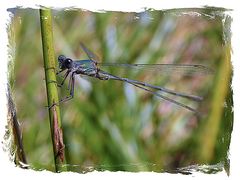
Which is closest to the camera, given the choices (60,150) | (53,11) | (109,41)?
(60,150)

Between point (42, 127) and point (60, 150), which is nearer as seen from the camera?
point (60, 150)

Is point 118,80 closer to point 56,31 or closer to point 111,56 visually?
point 111,56

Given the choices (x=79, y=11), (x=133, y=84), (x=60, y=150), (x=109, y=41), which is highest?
(x=79, y=11)

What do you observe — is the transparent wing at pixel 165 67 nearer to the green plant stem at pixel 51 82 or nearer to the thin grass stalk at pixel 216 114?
the thin grass stalk at pixel 216 114

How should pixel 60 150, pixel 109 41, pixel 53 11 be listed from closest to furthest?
pixel 60 150
pixel 53 11
pixel 109 41

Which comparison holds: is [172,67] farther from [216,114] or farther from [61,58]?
[61,58]

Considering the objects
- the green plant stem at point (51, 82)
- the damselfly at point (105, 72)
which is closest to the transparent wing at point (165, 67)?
the damselfly at point (105, 72)

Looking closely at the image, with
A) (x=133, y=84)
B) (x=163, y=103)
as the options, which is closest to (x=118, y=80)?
(x=133, y=84)

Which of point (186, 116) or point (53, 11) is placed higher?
point (53, 11)

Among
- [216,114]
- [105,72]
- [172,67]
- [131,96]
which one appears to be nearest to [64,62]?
[105,72]
